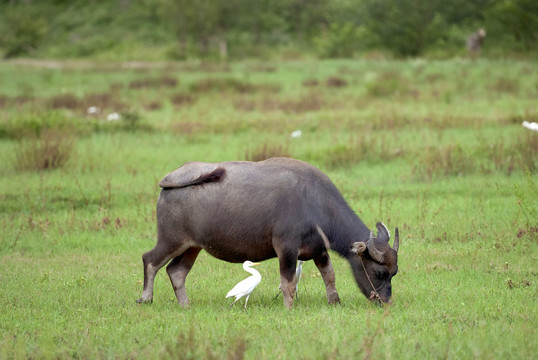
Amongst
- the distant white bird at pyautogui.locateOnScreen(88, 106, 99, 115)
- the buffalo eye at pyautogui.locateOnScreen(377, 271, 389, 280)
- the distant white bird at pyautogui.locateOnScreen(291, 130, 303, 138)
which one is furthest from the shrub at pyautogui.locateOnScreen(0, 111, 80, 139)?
the buffalo eye at pyautogui.locateOnScreen(377, 271, 389, 280)

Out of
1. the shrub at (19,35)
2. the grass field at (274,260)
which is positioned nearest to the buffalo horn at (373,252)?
the grass field at (274,260)

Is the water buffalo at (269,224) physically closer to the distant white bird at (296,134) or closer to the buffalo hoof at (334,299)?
the buffalo hoof at (334,299)

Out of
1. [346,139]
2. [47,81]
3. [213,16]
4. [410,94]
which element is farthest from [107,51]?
[346,139]

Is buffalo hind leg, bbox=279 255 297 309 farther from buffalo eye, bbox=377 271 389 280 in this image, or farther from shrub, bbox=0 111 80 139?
shrub, bbox=0 111 80 139

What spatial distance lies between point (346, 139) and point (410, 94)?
6.50 metres

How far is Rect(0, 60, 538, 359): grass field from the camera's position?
5.12 meters

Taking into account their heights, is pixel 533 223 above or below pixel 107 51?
above

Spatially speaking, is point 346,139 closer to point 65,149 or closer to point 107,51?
point 65,149

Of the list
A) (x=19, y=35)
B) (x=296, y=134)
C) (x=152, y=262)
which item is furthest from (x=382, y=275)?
(x=19, y=35)

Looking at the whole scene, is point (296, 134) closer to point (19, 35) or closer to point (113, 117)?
point (113, 117)

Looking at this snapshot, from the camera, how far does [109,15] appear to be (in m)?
49.6

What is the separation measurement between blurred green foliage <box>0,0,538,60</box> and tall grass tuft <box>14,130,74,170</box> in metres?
21.0

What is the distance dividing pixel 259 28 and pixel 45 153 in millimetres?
31207

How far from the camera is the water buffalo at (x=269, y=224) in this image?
19.1 ft
